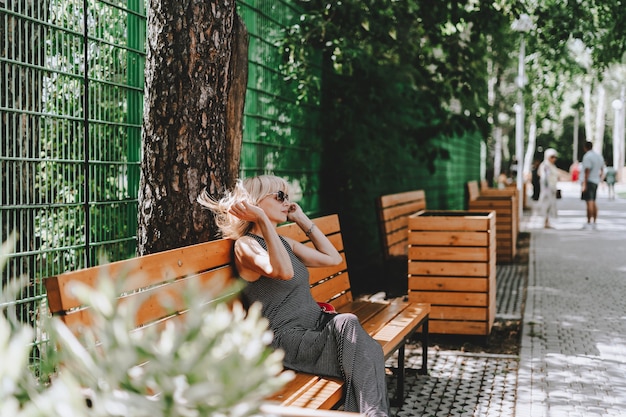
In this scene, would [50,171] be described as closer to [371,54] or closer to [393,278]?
[393,278]

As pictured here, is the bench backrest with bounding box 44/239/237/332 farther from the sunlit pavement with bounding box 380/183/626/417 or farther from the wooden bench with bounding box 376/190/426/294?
the wooden bench with bounding box 376/190/426/294

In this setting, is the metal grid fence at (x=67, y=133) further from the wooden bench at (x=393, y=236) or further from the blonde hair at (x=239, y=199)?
the wooden bench at (x=393, y=236)

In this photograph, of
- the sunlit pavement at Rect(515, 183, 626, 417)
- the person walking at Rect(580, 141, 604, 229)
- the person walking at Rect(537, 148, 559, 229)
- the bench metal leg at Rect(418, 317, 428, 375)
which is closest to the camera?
the sunlit pavement at Rect(515, 183, 626, 417)

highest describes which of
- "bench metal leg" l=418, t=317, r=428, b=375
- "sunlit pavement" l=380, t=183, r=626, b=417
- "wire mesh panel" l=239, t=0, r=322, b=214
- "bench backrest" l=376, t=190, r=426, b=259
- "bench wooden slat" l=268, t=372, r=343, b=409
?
"wire mesh panel" l=239, t=0, r=322, b=214

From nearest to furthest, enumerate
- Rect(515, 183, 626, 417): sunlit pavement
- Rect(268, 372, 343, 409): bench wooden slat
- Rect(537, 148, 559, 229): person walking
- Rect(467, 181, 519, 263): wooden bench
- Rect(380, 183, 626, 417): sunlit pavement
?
1. Rect(268, 372, 343, 409): bench wooden slat
2. Rect(380, 183, 626, 417): sunlit pavement
3. Rect(515, 183, 626, 417): sunlit pavement
4. Rect(467, 181, 519, 263): wooden bench
5. Rect(537, 148, 559, 229): person walking

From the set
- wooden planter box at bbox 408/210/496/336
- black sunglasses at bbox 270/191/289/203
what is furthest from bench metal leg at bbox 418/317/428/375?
black sunglasses at bbox 270/191/289/203

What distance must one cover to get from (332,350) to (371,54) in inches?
217

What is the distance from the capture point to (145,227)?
473 cm

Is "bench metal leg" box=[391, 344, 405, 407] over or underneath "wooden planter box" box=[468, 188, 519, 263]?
underneath

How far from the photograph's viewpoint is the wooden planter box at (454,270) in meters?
6.73

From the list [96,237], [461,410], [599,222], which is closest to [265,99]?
[96,237]

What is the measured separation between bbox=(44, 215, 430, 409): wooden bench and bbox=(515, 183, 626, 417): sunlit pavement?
920mm

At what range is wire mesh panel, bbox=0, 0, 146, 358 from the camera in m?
4.30

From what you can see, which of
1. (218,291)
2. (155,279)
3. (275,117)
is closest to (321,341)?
(218,291)
